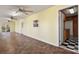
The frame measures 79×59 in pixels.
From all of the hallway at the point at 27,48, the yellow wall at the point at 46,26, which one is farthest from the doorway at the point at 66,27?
the hallway at the point at 27,48

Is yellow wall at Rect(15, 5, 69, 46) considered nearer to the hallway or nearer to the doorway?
the doorway

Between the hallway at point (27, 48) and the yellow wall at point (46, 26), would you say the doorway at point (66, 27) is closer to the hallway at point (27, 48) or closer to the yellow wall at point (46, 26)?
the yellow wall at point (46, 26)

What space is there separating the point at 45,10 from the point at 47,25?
0.79 metres

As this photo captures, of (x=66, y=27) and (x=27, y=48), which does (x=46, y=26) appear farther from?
(x=27, y=48)

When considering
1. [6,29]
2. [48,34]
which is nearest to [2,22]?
[6,29]

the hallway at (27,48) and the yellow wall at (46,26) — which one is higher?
the yellow wall at (46,26)

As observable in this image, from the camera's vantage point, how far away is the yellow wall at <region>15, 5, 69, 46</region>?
5.57 metres

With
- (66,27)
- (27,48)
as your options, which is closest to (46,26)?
(66,27)

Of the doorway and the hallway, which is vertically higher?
the doorway

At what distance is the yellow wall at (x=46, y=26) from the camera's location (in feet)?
18.3

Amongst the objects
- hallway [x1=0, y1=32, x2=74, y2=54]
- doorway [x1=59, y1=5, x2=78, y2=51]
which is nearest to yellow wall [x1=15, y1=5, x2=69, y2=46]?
doorway [x1=59, y1=5, x2=78, y2=51]

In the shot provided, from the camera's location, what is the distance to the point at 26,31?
862cm

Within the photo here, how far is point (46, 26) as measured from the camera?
6520 mm
